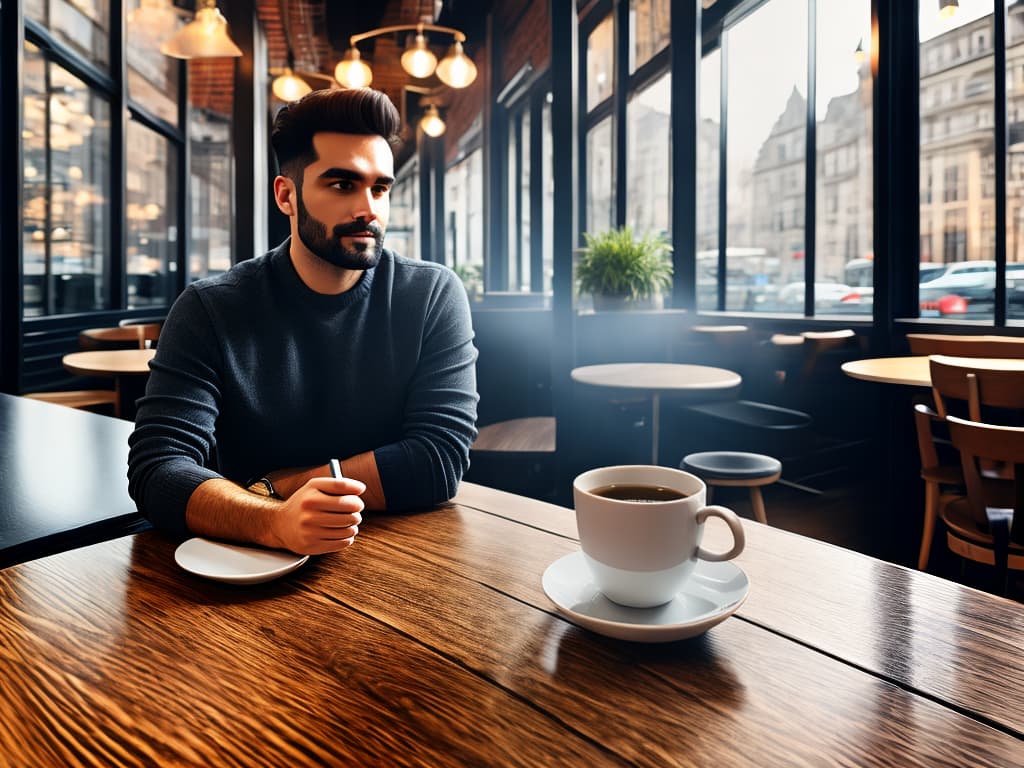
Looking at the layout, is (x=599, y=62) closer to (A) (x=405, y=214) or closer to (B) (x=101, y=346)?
(B) (x=101, y=346)

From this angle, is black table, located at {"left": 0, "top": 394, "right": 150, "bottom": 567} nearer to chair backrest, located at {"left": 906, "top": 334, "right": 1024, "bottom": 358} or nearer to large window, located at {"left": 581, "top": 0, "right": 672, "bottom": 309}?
chair backrest, located at {"left": 906, "top": 334, "right": 1024, "bottom": 358}

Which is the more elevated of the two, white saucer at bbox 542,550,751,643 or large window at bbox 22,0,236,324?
large window at bbox 22,0,236,324

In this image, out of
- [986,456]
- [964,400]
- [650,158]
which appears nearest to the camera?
[986,456]

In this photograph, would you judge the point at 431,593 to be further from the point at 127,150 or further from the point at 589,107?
the point at 589,107

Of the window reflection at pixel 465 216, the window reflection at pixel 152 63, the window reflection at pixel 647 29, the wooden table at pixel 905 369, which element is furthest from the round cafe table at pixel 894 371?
the window reflection at pixel 465 216

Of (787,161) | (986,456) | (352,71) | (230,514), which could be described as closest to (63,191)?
(352,71)

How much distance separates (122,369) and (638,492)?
3302 millimetres

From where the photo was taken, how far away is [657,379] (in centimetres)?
312

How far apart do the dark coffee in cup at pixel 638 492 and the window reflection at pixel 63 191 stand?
188 inches

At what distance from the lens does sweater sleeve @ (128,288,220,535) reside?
0.97 meters

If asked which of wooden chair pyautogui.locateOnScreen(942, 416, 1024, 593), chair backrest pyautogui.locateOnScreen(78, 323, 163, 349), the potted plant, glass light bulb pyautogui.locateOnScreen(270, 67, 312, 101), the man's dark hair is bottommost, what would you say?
wooden chair pyautogui.locateOnScreen(942, 416, 1024, 593)

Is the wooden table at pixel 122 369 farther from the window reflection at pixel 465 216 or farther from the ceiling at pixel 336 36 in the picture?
the window reflection at pixel 465 216

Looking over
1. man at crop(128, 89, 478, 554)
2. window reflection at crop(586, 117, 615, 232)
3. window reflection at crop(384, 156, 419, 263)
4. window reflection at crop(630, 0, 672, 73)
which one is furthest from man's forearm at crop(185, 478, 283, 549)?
window reflection at crop(384, 156, 419, 263)

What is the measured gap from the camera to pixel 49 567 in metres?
0.81
